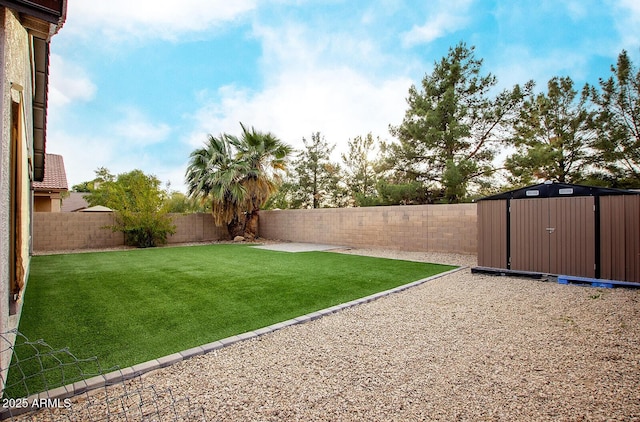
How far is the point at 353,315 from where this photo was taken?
3633 millimetres

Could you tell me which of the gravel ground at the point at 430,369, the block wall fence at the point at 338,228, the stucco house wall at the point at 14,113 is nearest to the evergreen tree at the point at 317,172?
the block wall fence at the point at 338,228

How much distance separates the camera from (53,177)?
12.7 meters

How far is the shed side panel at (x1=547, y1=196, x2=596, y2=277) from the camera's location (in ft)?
16.8

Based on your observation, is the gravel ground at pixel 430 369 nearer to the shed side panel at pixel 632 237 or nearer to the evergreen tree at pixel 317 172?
the shed side panel at pixel 632 237

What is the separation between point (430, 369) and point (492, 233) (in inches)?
183

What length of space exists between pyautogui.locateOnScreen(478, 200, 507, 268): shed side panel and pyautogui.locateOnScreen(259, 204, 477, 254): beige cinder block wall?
2361mm

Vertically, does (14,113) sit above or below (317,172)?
below

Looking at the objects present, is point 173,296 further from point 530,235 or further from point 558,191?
point 558,191

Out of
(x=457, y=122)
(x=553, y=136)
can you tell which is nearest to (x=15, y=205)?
(x=457, y=122)

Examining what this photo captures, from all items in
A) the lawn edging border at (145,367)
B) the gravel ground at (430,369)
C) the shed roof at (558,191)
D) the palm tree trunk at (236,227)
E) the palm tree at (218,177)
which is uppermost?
the palm tree at (218,177)

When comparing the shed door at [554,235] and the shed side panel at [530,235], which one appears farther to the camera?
the shed side panel at [530,235]

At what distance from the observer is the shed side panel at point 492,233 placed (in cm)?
600

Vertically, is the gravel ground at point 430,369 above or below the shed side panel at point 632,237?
A: below

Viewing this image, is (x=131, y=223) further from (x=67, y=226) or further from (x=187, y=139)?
(x=187, y=139)
